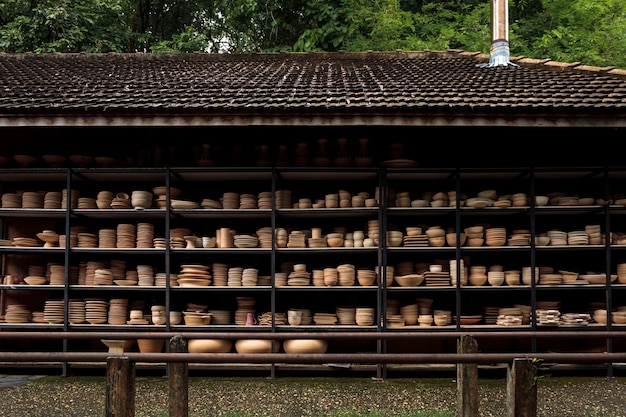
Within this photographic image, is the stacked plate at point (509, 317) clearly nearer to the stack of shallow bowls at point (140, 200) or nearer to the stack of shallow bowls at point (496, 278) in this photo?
the stack of shallow bowls at point (496, 278)

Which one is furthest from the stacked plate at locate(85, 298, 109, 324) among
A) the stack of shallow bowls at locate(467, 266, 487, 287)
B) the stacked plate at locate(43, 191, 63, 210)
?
the stack of shallow bowls at locate(467, 266, 487, 287)

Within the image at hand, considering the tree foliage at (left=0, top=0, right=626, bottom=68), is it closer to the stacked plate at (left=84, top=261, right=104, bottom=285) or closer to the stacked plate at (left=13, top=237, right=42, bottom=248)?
the stacked plate at (left=13, top=237, right=42, bottom=248)

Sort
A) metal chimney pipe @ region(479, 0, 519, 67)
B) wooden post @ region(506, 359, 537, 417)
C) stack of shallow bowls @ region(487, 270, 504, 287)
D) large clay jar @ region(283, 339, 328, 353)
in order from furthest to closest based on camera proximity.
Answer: metal chimney pipe @ region(479, 0, 519, 67)
stack of shallow bowls @ region(487, 270, 504, 287)
large clay jar @ region(283, 339, 328, 353)
wooden post @ region(506, 359, 537, 417)

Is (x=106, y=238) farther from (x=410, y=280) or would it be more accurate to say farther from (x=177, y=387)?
(x=410, y=280)

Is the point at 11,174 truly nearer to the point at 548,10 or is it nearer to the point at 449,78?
the point at 449,78

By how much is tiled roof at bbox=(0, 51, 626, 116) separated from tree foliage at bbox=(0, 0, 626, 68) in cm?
399

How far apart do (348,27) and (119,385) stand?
42.0 ft

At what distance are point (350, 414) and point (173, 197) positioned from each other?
3489mm

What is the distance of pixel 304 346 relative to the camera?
5.78 m


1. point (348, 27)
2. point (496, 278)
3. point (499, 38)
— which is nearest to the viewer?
point (496, 278)

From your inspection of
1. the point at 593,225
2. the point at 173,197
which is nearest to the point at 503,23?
the point at 593,225

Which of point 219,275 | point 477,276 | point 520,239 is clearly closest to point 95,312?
point 219,275

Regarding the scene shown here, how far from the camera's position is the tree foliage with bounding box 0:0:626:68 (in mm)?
12359

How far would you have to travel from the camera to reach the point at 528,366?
3102 millimetres
